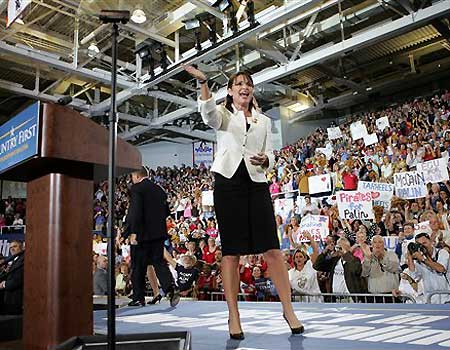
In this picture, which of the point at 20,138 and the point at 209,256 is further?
the point at 209,256

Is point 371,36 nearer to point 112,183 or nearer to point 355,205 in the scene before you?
point 355,205

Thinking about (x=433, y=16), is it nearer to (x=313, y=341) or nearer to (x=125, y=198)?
(x=313, y=341)

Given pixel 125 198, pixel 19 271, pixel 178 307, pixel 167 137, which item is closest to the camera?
pixel 19 271

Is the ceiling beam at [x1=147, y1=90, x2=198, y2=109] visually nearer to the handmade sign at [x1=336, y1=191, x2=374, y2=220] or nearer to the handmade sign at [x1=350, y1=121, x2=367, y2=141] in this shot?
the handmade sign at [x1=350, y1=121, x2=367, y2=141]

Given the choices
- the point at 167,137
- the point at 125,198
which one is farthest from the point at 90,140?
the point at 167,137

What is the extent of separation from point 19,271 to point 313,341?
1953 millimetres

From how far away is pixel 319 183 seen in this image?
7988 millimetres

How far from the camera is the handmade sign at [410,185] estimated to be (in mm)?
6309

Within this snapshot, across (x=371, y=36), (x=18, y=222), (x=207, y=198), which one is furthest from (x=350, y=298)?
(x=18, y=222)

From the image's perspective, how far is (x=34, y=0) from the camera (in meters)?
7.21

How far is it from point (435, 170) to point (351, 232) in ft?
4.98

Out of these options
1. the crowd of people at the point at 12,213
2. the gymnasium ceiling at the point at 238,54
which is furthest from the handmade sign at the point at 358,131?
the crowd of people at the point at 12,213

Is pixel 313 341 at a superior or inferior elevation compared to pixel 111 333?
inferior

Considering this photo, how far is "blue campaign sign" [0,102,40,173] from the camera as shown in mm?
1838
